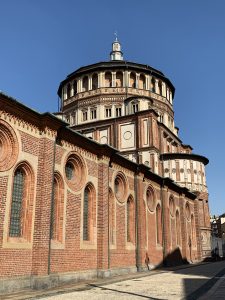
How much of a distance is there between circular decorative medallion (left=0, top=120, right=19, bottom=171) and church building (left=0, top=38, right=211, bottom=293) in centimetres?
4

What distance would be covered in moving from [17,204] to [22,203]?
0.24 meters

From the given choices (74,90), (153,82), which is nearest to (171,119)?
(153,82)

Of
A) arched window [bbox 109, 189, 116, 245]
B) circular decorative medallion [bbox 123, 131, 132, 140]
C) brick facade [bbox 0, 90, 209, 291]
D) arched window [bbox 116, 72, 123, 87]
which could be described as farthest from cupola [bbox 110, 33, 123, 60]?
arched window [bbox 109, 189, 116, 245]

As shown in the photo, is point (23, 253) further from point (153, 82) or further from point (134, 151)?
point (153, 82)

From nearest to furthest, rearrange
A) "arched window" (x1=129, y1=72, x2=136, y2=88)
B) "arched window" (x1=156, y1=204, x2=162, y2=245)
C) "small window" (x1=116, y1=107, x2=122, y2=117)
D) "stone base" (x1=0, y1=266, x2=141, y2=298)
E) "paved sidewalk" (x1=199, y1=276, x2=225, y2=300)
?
"paved sidewalk" (x1=199, y1=276, x2=225, y2=300), "stone base" (x1=0, y1=266, x2=141, y2=298), "arched window" (x1=156, y1=204, x2=162, y2=245), "small window" (x1=116, y1=107, x2=122, y2=117), "arched window" (x1=129, y1=72, x2=136, y2=88)

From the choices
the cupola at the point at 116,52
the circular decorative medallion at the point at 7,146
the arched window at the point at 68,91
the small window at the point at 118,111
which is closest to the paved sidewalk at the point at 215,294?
the circular decorative medallion at the point at 7,146

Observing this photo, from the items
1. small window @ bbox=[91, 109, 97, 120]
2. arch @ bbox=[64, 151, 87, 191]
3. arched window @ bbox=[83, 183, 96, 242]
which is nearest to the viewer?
arch @ bbox=[64, 151, 87, 191]

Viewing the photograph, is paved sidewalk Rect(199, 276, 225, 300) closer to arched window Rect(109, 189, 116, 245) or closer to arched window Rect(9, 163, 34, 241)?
arched window Rect(9, 163, 34, 241)

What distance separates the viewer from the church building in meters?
12.7

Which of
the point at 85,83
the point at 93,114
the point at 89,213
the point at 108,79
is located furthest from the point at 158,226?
the point at 85,83

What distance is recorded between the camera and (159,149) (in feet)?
121

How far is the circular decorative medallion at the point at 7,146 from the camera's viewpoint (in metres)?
12.5

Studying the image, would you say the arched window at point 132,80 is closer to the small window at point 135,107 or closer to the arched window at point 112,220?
the small window at point 135,107

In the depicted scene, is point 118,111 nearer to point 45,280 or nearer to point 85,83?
point 85,83
